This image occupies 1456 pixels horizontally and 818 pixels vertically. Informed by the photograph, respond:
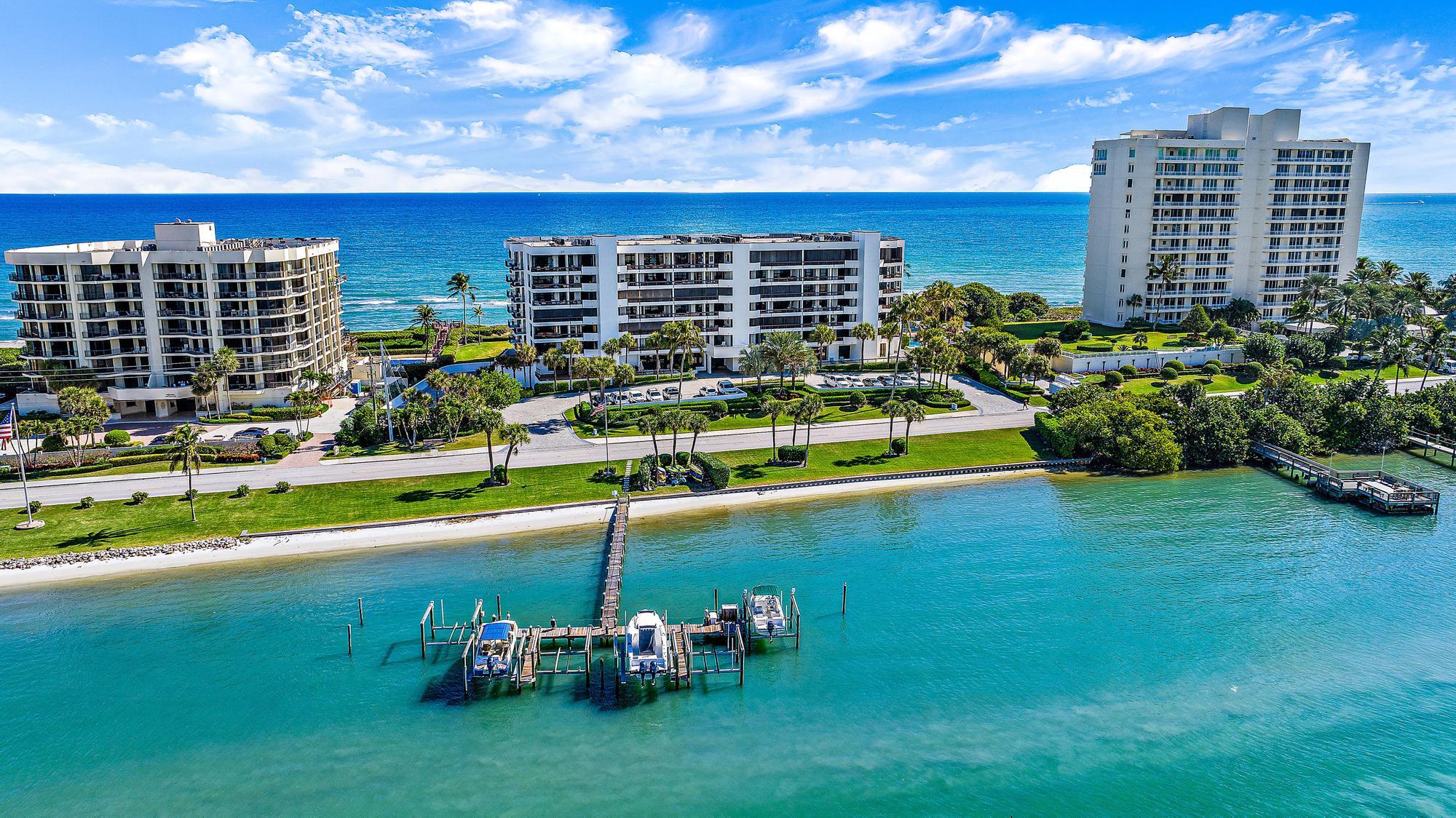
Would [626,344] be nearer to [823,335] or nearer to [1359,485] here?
[823,335]

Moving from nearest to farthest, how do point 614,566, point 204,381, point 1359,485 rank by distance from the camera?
point 614,566, point 1359,485, point 204,381

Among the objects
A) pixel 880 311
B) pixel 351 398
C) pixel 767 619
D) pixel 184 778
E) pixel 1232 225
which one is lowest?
pixel 184 778

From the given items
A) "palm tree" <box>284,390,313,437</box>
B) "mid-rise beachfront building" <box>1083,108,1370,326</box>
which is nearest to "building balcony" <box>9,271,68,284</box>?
"palm tree" <box>284,390,313,437</box>

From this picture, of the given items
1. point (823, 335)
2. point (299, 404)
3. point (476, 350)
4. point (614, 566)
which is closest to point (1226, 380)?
point (823, 335)

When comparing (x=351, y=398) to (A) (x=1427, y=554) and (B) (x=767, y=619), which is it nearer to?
(B) (x=767, y=619)

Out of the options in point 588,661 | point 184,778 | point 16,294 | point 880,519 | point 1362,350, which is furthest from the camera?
point 1362,350

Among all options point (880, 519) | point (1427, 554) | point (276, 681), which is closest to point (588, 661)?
point (276, 681)

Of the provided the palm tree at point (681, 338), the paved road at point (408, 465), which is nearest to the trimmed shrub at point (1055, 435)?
the paved road at point (408, 465)
